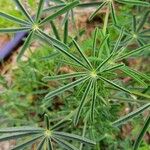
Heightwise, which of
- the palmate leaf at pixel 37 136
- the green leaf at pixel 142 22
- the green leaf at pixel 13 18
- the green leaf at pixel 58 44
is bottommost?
the palmate leaf at pixel 37 136

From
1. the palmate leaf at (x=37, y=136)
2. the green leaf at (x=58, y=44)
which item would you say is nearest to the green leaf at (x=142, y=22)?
the green leaf at (x=58, y=44)

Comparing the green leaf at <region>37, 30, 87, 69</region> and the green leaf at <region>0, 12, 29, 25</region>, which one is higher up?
the green leaf at <region>0, 12, 29, 25</region>

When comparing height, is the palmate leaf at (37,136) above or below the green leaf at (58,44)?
below

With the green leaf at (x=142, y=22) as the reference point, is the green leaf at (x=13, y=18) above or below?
below

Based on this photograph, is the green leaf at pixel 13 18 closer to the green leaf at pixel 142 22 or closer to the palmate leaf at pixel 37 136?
the palmate leaf at pixel 37 136

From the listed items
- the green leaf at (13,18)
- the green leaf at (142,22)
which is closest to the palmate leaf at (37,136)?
the green leaf at (13,18)

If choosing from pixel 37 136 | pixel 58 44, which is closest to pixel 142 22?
pixel 58 44

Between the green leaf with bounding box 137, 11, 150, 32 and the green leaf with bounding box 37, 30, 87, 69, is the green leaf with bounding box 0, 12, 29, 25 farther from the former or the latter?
the green leaf with bounding box 137, 11, 150, 32

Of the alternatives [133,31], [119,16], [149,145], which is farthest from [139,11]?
[149,145]

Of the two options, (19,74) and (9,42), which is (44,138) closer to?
(19,74)

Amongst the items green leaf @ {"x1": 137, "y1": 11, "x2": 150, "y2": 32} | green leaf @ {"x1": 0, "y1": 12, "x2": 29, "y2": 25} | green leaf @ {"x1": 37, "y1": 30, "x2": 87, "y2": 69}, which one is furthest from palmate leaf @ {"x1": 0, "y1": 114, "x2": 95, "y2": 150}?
green leaf @ {"x1": 137, "y1": 11, "x2": 150, "y2": 32}

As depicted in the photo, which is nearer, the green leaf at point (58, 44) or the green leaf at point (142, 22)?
the green leaf at point (58, 44)
